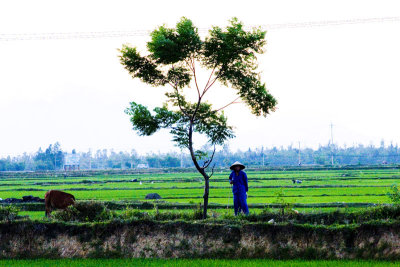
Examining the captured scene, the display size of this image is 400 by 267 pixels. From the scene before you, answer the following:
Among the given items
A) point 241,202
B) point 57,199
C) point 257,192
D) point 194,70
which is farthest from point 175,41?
point 257,192

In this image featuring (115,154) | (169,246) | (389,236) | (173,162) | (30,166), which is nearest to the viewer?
(389,236)

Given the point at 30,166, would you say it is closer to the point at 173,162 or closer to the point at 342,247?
the point at 173,162

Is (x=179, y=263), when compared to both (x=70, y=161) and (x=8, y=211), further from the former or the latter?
(x=70, y=161)

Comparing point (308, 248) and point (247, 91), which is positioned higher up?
point (247, 91)

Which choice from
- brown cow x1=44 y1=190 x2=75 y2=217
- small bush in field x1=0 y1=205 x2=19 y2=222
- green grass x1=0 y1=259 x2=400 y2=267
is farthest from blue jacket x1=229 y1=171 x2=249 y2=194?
brown cow x1=44 y1=190 x2=75 y2=217

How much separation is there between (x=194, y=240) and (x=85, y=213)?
141 inches

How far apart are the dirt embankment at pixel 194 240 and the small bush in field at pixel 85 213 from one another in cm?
143

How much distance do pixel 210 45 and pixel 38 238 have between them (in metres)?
6.45

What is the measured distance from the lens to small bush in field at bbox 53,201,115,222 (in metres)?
11.0

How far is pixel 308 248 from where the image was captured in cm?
855


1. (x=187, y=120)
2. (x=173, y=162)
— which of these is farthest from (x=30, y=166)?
(x=187, y=120)

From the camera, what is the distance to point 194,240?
9031 mm

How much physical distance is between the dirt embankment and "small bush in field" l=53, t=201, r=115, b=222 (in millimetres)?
1434

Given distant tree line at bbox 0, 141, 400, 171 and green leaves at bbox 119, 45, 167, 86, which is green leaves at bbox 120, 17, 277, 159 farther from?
distant tree line at bbox 0, 141, 400, 171
